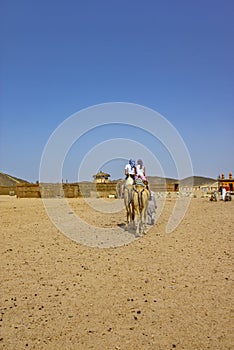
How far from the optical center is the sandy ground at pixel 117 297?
4051 millimetres

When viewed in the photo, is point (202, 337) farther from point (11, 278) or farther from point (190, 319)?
point (11, 278)

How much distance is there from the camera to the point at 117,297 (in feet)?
17.7

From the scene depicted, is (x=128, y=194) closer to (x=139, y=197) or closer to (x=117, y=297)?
(x=139, y=197)

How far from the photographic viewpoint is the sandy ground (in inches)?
159

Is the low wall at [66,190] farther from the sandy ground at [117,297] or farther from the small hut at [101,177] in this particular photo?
the sandy ground at [117,297]

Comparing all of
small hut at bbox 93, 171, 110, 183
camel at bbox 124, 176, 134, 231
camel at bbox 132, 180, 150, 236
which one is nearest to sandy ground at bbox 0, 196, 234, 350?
camel at bbox 132, 180, 150, 236

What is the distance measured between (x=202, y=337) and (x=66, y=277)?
10.5ft

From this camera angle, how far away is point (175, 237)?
11203 mm

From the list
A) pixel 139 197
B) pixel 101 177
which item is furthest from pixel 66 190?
pixel 139 197

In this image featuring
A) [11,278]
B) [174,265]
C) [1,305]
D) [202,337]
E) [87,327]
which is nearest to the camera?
[202,337]

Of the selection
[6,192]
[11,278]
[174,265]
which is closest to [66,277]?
[11,278]

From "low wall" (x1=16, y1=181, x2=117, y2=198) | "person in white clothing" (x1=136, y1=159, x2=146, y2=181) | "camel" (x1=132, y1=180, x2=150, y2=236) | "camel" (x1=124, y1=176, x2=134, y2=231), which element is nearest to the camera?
"camel" (x1=132, y1=180, x2=150, y2=236)

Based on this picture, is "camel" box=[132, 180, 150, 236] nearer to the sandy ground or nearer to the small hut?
the sandy ground

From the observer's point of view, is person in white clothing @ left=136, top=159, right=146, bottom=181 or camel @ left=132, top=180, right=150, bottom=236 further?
person in white clothing @ left=136, top=159, right=146, bottom=181
